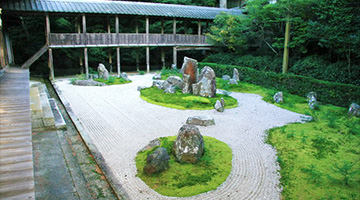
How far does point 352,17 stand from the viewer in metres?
13.1

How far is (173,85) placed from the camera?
16.1 m

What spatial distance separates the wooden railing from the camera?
A: 1995 centimetres

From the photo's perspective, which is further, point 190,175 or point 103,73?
point 103,73

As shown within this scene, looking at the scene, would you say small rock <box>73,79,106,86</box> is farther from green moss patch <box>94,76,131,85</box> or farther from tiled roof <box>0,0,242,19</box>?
tiled roof <box>0,0,242,19</box>

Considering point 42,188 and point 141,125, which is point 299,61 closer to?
point 141,125

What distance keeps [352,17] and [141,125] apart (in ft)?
37.7

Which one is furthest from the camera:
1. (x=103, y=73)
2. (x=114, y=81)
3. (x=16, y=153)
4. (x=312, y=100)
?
(x=103, y=73)

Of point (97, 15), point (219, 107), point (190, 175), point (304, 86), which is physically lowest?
point (190, 175)

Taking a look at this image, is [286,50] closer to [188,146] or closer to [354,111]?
[354,111]

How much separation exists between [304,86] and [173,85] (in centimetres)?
755

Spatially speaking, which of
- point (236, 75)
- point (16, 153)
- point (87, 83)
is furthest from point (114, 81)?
point (16, 153)

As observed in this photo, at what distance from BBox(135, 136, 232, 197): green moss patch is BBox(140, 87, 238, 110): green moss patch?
17.6 ft

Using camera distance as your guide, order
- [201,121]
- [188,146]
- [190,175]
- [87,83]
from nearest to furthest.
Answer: [190,175] < [188,146] < [201,121] < [87,83]

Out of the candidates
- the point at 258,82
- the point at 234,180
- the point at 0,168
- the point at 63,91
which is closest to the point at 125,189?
the point at 234,180
